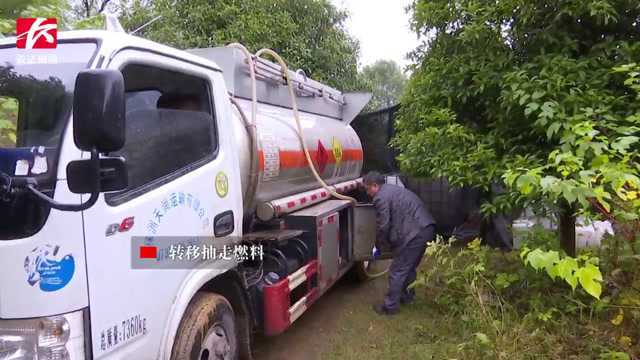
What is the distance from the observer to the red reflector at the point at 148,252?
8.13 ft

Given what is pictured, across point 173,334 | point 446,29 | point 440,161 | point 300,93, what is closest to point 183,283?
point 173,334

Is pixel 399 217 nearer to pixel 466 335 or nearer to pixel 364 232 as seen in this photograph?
pixel 364 232

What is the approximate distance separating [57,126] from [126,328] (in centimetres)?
96

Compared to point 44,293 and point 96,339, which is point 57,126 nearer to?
point 44,293

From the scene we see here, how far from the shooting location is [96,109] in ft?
6.16

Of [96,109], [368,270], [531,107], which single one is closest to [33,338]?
[96,109]

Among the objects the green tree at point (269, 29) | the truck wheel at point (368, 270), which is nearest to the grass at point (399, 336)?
the truck wheel at point (368, 270)

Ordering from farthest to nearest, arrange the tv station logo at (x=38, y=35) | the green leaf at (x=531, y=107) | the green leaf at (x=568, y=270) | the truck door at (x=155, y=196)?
the green leaf at (x=531, y=107) < the green leaf at (x=568, y=270) < the tv station logo at (x=38, y=35) < the truck door at (x=155, y=196)

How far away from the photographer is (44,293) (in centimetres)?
197

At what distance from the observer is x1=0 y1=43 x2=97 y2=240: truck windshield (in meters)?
1.97

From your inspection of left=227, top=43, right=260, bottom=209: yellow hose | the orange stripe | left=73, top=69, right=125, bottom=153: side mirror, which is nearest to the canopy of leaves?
the orange stripe

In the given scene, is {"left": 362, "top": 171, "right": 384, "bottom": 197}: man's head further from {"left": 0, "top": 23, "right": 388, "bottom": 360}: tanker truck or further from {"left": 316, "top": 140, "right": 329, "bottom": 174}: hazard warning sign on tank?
{"left": 0, "top": 23, "right": 388, "bottom": 360}: tanker truck

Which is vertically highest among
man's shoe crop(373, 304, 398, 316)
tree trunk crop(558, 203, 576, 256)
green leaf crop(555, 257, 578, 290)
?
green leaf crop(555, 257, 578, 290)

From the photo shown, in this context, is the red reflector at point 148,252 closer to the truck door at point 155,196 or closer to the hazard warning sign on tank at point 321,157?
the truck door at point 155,196
